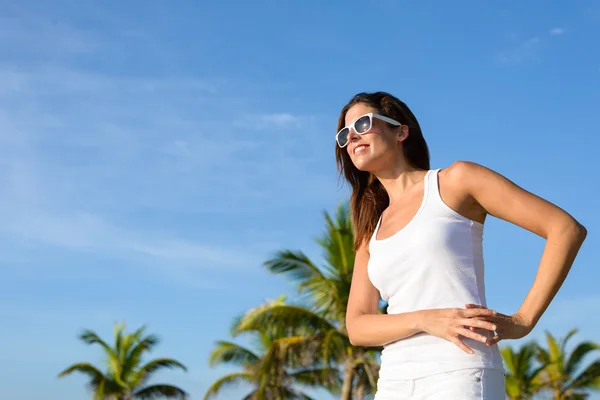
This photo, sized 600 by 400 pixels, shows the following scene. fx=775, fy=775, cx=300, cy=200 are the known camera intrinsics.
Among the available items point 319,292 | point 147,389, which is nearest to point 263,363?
point 319,292

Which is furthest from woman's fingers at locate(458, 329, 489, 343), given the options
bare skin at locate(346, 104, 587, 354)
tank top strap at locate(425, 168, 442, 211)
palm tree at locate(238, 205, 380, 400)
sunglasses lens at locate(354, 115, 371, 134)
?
palm tree at locate(238, 205, 380, 400)

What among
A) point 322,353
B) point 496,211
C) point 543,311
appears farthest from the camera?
point 322,353

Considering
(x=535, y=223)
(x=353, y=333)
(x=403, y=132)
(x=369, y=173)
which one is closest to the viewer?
(x=535, y=223)

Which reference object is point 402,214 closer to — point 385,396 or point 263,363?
point 385,396

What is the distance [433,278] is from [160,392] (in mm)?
35579

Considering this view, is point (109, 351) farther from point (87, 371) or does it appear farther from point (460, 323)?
point (460, 323)

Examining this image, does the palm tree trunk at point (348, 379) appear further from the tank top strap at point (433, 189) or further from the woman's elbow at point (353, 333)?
the tank top strap at point (433, 189)

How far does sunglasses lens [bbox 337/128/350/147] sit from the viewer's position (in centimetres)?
330

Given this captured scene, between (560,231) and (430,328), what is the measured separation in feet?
1.81

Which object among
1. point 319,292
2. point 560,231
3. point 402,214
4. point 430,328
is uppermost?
point 319,292

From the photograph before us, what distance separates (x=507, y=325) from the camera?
257 centimetres

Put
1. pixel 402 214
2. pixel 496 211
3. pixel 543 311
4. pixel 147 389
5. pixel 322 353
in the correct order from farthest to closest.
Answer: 1. pixel 147 389
2. pixel 322 353
3. pixel 402 214
4. pixel 496 211
5. pixel 543 311

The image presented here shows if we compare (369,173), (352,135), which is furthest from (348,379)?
(352,135)

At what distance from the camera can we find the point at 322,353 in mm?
23125
